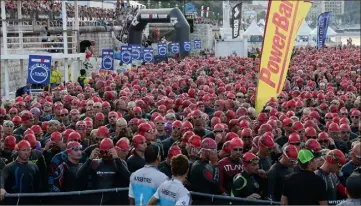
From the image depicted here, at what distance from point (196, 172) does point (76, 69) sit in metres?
22.6

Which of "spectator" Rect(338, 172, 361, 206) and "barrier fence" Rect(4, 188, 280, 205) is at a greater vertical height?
"spectator" Rect(338, 172, 361, 206)

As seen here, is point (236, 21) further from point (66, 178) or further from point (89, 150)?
point (66, 178)

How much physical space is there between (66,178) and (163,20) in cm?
3440

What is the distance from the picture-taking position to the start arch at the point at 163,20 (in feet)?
137

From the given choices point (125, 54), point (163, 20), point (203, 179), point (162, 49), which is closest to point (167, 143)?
point (203, 179)

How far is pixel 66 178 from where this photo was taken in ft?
30.1

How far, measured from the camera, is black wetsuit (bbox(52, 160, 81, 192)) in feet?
29.9

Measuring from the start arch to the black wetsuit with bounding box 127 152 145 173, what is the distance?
3230 centimetres

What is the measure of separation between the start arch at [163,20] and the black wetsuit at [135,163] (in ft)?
106

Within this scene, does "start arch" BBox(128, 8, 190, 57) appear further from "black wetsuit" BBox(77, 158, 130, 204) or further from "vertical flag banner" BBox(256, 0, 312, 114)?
"black wetsuit" BBox(77, 158, 130, 204)

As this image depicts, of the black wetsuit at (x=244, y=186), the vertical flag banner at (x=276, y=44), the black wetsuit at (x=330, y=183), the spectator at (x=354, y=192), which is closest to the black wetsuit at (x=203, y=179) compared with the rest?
the black wetsuit at (x=244, y=186)

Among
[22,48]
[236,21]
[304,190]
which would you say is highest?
[236,21]

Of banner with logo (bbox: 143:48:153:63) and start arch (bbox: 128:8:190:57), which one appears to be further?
start arch (bbox: 128:8:190:57)

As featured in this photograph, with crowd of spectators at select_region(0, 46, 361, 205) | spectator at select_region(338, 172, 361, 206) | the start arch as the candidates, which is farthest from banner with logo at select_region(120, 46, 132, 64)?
spectator at select_region(338, 172, 361, 206)
